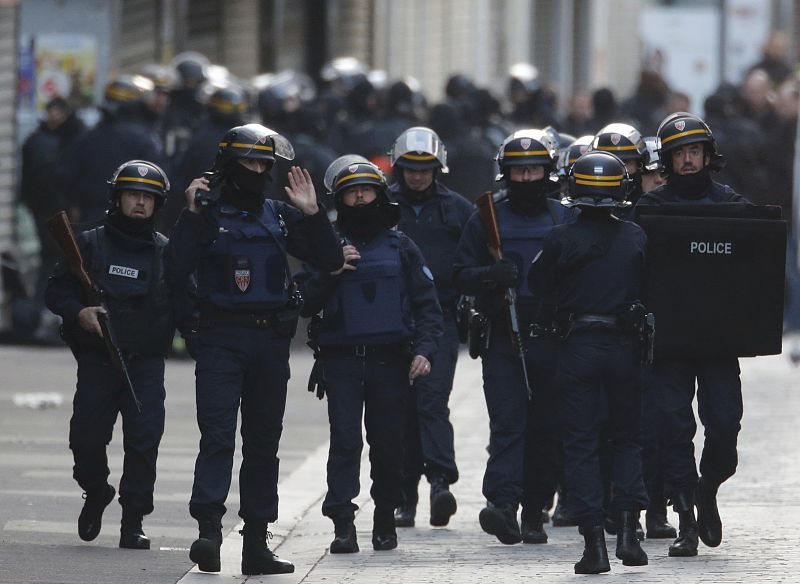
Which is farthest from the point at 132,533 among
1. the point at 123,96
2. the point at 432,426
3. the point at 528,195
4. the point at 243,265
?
the point at 123,96

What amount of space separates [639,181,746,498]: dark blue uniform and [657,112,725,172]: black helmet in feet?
0.83

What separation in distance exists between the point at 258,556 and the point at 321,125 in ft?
33.9

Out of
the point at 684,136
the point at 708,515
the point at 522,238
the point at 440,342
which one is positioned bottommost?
the point at 708,515

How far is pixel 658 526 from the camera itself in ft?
36.3

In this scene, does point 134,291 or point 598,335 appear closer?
point 598,335

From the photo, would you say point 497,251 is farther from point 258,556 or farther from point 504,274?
point 258,556

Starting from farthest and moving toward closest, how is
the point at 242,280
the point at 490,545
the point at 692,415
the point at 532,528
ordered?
the point at 532,528, the point at 490,545, the point at 692,415, the point at 242,280

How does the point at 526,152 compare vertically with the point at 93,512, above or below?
above

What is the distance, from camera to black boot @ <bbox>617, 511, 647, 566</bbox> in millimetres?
9859

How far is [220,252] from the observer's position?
980cm

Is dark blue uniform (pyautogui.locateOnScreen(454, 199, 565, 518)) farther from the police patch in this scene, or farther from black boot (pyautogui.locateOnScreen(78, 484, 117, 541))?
black boot (pyautogui.locateOnScreen(78, 484, 117, 541))

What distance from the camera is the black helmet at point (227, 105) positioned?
1812cm

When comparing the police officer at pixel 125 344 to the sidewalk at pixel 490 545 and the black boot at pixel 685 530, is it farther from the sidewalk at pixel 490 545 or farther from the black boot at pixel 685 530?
the black boot at pixel 685 530

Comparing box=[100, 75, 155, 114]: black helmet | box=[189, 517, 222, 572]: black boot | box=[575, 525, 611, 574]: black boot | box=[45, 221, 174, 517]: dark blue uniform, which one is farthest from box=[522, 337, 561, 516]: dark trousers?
box=[100, 75, 155, 114]: black helmet
